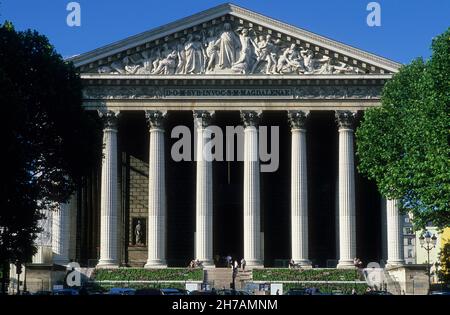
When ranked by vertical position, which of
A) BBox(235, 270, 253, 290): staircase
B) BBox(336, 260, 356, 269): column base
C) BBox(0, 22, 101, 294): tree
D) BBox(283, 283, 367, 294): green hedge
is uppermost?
BBox(0, 22, 101, 294): tree

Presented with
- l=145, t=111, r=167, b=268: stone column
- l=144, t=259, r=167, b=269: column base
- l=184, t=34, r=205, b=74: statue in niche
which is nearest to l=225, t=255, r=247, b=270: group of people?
l=145, t=111, r=167, b=268: stone column

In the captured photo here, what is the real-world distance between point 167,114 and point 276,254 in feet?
60.7

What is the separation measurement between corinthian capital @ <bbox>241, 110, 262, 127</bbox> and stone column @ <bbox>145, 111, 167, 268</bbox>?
6.68 m

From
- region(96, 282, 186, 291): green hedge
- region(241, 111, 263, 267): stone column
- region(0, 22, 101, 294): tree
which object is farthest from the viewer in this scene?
region(241, 111, 263, 267): stone column

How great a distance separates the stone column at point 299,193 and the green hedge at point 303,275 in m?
2.12

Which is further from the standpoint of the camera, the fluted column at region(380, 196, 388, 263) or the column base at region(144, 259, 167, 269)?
the fluted column at region(380, 196, 388, 263)

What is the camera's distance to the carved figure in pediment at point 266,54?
73.7 m

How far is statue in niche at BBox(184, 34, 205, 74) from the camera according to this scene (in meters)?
73.6

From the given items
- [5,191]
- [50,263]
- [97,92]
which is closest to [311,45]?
[97,92]

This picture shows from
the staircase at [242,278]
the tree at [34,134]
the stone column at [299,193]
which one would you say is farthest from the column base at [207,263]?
the tree at [34,134]

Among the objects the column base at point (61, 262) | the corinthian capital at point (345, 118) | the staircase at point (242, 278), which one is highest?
the corinthian capital at point (345, 118)

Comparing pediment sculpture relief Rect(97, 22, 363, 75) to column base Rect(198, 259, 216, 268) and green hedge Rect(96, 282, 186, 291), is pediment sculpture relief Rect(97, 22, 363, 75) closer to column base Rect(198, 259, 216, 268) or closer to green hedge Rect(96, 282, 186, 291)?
column base Rect(198, 259, 216, 268)

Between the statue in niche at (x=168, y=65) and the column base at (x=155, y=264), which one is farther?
the statue in niche at (x=168, y=65)

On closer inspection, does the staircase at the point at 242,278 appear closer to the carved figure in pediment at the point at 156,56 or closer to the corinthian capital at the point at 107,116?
the corinthian capital at the point at 107,116
